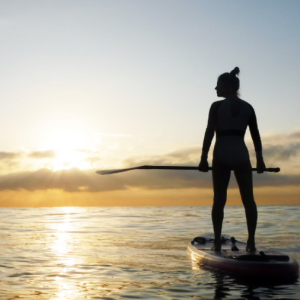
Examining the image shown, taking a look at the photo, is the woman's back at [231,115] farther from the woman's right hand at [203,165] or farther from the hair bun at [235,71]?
the woman's right hand at [203,165]

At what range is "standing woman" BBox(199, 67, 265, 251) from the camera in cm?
818

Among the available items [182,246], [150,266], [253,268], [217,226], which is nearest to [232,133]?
[217,226]

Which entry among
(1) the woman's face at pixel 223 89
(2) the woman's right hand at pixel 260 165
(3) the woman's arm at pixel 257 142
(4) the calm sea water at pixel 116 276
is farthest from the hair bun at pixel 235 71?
(4) the calm sea water at pixel 116 276

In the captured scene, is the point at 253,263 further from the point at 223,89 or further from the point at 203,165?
the point at 223,89

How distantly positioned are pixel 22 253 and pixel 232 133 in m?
5.94

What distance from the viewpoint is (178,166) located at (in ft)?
27.7

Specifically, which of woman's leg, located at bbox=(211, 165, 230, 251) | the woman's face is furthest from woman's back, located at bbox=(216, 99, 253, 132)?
woman's leg, located at bbox=(211, 165, 230, 251)

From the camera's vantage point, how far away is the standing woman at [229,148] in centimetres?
818

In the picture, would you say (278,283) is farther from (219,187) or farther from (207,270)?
(219,187)

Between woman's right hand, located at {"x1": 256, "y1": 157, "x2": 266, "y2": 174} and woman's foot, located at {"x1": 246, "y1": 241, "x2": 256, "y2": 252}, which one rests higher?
woman's right hand, located at {"x1": 256, "y1": 157, "x2": 266, "y2": 174}

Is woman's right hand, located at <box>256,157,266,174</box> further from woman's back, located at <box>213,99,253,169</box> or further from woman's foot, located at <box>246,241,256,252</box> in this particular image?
woman's foot, located at <box>246,241,256,252</box>

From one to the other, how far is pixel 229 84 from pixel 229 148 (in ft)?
3.79

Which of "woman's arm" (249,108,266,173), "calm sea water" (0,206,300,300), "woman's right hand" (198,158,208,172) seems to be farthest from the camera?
"woman's arm" (249,108,266,173)

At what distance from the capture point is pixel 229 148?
816 cm
